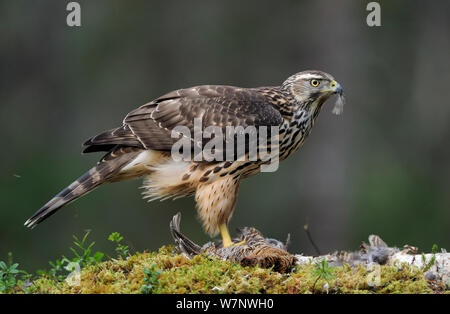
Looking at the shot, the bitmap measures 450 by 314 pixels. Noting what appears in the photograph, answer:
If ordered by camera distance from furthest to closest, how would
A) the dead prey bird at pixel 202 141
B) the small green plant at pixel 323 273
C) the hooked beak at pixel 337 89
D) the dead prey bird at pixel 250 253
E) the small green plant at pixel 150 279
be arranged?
the hooked beak at pixel 337 89, the dead prey bird at pixel 202 141, the dead prey bird at pixel 250 253, the small green plant at pixel 323 273, the small green plant at pixel 150 279

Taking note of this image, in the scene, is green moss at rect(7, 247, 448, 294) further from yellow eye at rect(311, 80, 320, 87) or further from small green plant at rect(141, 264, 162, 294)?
yellow eye at rect(311, 80, 320, 87)

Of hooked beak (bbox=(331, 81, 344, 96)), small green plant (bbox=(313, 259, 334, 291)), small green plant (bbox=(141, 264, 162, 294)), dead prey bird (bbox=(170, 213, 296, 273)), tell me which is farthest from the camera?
hooked beak (bbox=(331, 81, 344, 96))

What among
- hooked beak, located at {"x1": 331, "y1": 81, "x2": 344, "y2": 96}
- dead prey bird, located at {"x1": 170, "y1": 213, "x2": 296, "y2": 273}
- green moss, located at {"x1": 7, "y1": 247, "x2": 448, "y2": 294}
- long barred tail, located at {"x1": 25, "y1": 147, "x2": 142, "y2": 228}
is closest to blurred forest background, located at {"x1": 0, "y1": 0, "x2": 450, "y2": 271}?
hooked beak, located at {"x1": 331, "y1": 81, "x2": 344, "y2": 96}

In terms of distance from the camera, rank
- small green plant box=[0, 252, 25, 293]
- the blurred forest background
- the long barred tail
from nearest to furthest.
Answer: small green plant box=[0, 252, 25, 293], the long barred tail, the blurred forest background

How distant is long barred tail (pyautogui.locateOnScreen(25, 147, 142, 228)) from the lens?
17.4 ft

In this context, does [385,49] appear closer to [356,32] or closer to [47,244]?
[356,32]

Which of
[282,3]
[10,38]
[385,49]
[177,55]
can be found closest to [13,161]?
[10,38]

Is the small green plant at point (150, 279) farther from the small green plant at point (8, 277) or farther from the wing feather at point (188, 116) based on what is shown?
the wing feather at point (188, 116)

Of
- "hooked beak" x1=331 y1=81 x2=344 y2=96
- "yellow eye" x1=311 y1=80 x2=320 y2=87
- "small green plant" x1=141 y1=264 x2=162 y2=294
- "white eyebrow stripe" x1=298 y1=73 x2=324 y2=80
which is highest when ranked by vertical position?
"white eyebrow stripe" x1=298 y1=73 x2=324 y2=80

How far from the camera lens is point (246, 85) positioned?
13266 mm

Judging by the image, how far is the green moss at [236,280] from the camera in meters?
3.62

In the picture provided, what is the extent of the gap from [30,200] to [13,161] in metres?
1.08

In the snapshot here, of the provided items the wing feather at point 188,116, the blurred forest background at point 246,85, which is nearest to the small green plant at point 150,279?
the wing feather at point 188,116

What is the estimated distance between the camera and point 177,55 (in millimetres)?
14125
